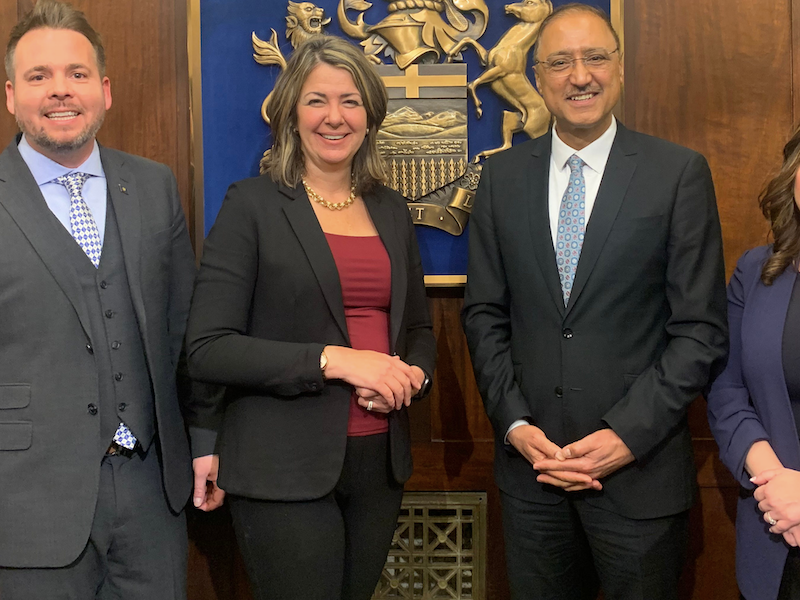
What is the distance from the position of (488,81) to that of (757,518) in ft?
4.93

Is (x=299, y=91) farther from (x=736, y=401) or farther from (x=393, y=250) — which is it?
(x=736, y=401)

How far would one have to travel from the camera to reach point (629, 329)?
1.82 metres

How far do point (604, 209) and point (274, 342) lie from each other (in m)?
0.85

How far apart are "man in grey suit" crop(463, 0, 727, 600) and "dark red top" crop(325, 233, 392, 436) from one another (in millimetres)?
281

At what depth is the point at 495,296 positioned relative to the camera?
196 cm

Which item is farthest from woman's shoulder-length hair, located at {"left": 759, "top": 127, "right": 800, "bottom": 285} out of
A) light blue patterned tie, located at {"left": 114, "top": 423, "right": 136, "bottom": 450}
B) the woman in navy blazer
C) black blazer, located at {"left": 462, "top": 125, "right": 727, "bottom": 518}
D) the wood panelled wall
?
light blue patterned tie, located at {"left": 114, "top": 423, "right": 136, "bottom": 450}

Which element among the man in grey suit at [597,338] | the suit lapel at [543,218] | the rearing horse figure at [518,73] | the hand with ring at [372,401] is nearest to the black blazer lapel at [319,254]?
the hand with ring at [372,401]

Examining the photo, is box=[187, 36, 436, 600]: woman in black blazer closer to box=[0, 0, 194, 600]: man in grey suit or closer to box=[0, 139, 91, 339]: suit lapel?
box=[0, 0, 194, 600]: man in grey suit

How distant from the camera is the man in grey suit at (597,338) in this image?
70.0 inches

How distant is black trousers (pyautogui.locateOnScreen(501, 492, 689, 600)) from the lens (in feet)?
5.84

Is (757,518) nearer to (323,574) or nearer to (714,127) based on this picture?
(323,574)

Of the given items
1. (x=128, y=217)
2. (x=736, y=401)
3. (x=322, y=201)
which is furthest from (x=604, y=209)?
(x=128, y=217)

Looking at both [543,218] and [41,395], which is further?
[543,218]

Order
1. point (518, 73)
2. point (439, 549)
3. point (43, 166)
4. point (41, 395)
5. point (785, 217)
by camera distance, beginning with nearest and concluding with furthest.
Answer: point (41, 395)
point (43, 166)
point (785, 217)
point (518, 73)
point (439, 549)
